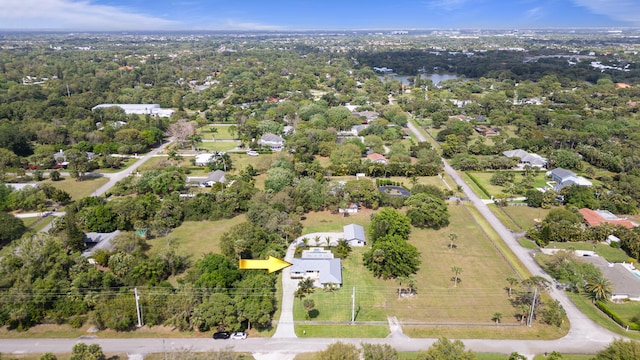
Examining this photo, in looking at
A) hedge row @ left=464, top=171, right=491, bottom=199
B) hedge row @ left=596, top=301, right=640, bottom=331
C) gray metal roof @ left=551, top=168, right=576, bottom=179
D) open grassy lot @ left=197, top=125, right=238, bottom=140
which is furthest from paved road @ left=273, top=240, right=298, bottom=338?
open grassy lot @ left=197, top=125, right=238, bottom=140

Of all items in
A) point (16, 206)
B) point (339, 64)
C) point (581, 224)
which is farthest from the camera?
point (339, 64)

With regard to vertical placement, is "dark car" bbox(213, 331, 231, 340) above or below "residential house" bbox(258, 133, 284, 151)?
below

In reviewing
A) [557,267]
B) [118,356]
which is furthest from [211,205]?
[557,267]

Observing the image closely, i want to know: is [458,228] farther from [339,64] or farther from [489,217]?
[339,64]

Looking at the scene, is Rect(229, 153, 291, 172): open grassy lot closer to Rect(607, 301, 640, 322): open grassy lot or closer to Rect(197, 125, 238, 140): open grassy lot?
Rect(197, 125, 238, 140): open grassy lot
